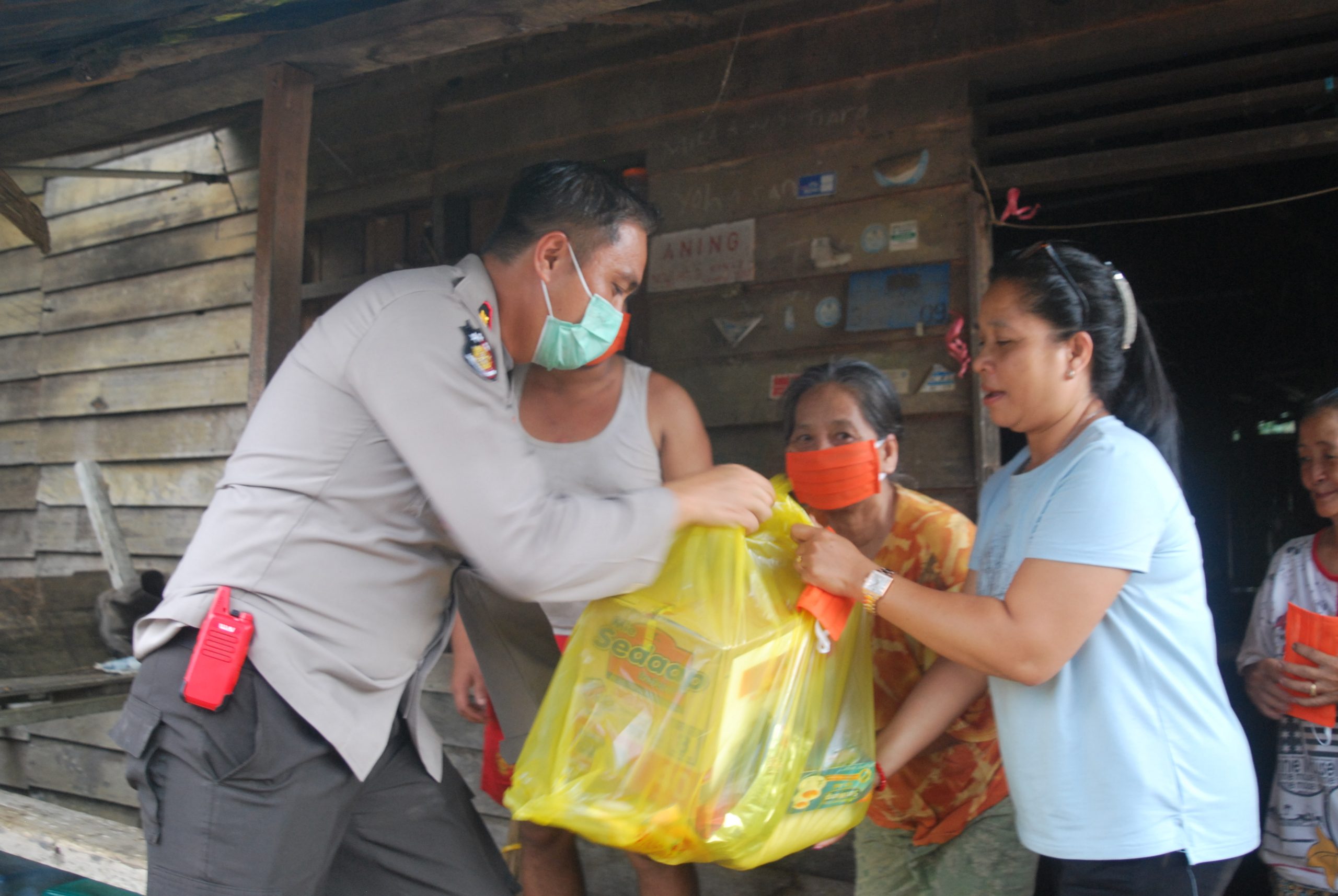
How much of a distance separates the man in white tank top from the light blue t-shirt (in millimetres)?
973

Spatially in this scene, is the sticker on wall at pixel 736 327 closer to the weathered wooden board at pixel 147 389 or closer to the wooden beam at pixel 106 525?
the weathered wooden board at pixel 147 389

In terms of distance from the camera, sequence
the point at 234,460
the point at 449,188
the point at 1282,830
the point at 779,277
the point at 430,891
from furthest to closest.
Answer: the point at 449,188 < the point at 779,277 < the point at 1282,830 < the point at 430,891 < the point at 234,460

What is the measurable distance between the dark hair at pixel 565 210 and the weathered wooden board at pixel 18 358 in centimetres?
519

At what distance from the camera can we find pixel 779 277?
11.4 feet

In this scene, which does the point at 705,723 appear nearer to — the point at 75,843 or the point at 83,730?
the point at 75,843

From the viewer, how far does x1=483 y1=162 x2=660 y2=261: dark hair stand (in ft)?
5.65

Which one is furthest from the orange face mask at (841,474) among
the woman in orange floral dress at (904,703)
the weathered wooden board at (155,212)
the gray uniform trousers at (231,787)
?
the weathered wooden board at (155,212)

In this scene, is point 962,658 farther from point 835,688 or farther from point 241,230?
point 241,230

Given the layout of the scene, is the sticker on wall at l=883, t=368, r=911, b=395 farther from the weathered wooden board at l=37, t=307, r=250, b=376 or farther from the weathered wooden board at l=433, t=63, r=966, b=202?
the weathered wooden board at l=37, t=307, r=250, b=376

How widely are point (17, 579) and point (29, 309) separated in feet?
8.38

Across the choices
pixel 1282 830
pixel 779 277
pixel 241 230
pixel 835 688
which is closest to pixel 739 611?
pixel 835 688

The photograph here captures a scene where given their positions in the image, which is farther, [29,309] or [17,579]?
[29,309]

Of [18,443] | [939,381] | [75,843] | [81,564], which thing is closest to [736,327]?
[939,381]

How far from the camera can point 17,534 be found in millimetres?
5590
